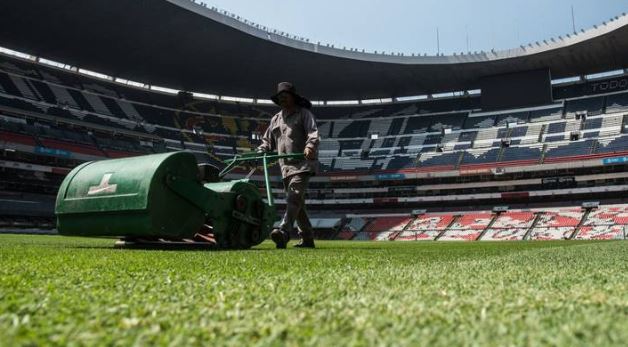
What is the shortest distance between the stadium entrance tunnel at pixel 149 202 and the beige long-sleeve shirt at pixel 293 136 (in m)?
0.96

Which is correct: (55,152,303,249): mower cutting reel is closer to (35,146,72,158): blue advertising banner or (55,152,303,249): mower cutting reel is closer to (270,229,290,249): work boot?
(270,229,290,249): work boot

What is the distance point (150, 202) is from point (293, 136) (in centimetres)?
236

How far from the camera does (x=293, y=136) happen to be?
6012 mm

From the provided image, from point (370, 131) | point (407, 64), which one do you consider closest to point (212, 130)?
point (370, 131)

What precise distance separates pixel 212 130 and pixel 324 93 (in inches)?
462

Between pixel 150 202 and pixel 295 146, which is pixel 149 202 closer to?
pixel 150 202

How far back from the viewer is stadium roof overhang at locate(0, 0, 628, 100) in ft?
99.1

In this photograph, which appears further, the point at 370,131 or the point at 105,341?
the point at 370,131

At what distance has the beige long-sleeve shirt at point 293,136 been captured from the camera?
18.9ft

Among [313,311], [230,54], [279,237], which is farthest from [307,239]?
[230,54]

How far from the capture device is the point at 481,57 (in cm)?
3859

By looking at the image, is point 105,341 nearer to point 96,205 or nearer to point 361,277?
point 361,277

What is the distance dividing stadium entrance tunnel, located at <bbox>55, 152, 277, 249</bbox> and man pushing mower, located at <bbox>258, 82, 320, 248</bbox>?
2.58 ft

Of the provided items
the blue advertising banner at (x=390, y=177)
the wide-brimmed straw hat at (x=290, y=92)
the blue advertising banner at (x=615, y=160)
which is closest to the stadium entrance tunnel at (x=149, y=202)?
the wide-brimmed straw hat at (x=290, y=92)
